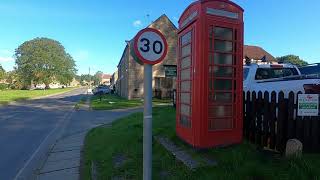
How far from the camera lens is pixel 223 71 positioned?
7.81m

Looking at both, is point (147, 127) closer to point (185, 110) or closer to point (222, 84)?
point (222, 84)

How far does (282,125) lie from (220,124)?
1.17 meters

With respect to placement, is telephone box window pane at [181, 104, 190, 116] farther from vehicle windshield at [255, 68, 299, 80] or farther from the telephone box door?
vehicle windshield at [255, 68, 299, 80]

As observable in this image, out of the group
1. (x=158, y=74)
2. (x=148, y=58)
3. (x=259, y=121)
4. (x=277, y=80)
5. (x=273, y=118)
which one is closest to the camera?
(x=148, y=58)

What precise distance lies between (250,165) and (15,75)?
128319mm

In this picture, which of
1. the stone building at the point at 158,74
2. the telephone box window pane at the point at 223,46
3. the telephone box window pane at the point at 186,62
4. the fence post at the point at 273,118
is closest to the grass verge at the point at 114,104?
the stone building at the point at 158,74

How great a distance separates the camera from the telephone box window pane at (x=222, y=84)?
25.4 feet

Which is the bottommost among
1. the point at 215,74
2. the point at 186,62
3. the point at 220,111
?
the point at 220,111

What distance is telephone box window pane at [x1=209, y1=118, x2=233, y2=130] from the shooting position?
7.71m

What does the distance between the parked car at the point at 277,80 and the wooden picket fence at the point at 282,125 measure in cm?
149

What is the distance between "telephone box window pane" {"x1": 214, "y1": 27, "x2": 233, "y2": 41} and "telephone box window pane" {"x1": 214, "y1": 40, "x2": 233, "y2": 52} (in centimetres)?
8

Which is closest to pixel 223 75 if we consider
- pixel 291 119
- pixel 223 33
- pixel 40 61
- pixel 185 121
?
pixel 223 33

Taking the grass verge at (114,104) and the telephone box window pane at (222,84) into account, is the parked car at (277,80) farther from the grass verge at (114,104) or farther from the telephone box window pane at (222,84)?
the grass verge at (114,104)

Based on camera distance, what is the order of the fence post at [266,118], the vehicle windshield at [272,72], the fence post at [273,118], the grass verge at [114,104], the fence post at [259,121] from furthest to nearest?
1. the grass verge at [114,104]
2. the vehicle windshield at [272,72]
3. the fence post at [259,121]
4. the fence post at [266,118]
5. the fence post at [273,118]
